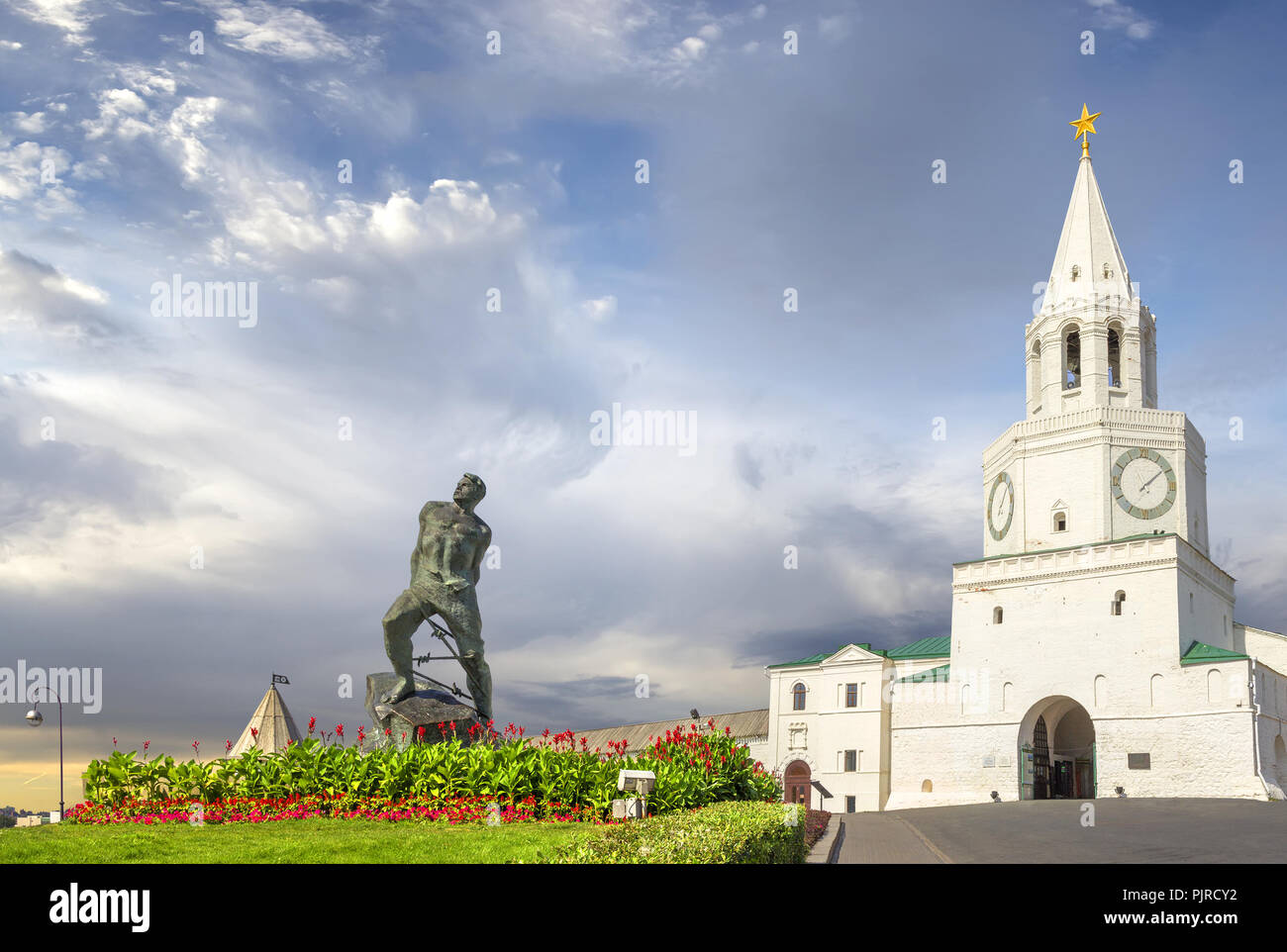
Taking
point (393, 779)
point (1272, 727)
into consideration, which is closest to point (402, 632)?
point (393, 779)

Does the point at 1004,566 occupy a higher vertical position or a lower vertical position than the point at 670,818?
higher

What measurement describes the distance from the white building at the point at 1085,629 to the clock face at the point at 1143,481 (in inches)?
2.2

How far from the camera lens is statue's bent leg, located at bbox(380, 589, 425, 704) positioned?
1944 centimetres

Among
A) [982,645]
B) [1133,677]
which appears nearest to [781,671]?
[982,645]

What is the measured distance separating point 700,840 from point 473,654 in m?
10.5

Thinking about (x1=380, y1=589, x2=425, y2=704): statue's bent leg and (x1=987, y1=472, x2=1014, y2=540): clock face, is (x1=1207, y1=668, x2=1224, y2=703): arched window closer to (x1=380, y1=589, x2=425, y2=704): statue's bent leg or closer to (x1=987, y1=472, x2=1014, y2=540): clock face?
(x1=987, y1=472, x2=1014, y2=540): clock face

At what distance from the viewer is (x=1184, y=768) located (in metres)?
38.2

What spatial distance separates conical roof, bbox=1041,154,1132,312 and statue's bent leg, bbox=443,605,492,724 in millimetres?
35481

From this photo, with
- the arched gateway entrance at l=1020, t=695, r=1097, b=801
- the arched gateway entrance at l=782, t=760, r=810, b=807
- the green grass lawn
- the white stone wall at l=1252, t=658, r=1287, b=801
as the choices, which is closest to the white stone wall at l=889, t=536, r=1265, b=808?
the arched gateway entrance at l=1020, t=695, r=1097, b=801

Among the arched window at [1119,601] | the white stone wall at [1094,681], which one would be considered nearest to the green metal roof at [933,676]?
the white stone wall at [1094,681]

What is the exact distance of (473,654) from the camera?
64.4 feet

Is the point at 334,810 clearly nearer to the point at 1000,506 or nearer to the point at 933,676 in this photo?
the point at 933,676

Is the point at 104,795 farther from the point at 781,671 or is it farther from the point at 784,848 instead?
the point at 781,671
